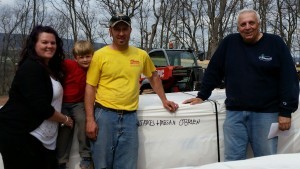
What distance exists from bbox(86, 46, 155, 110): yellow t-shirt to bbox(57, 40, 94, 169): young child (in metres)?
0.09

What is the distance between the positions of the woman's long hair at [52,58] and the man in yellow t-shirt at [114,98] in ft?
0.83

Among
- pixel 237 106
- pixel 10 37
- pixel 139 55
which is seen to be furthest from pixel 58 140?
pixel 10 37

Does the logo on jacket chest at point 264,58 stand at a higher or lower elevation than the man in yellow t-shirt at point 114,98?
higher

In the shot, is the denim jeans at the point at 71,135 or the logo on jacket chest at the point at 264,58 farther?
the logo on jacket chest at the point at 264,58

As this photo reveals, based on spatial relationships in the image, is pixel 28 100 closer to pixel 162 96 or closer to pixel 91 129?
pixel 91 129

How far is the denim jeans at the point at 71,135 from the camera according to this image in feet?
9.66

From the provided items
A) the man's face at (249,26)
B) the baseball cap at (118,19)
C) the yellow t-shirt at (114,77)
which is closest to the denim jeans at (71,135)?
the yellow t-shirt at (114,77)

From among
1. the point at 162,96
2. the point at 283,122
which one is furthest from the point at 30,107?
the point at 283,122

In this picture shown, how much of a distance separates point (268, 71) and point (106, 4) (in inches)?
1209

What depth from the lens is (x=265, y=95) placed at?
3090mm

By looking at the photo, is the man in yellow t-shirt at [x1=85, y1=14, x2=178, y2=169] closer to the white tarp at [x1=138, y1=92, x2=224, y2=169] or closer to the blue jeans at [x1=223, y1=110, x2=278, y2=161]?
the white tarp at [x1=138, y1=92, x2=224, y2=169]

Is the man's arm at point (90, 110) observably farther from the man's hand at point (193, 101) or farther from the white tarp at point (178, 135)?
the man's hand at point (193, 101)

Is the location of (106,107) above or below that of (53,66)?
below

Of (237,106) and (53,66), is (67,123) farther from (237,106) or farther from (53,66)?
(237,106)
